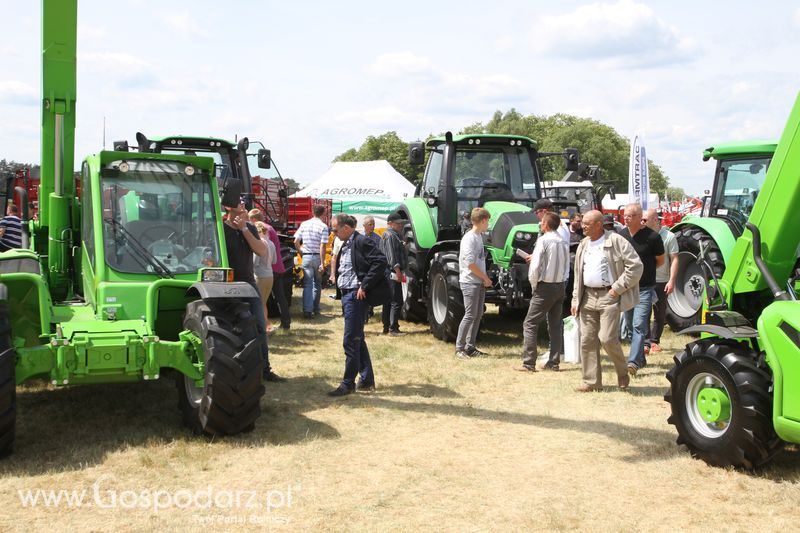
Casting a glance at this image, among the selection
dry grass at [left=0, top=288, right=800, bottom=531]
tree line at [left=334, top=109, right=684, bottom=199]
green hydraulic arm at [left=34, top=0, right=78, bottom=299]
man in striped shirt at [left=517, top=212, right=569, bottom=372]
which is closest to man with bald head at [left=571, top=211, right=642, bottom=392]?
dry grass at [left=0, top=288, right=800, bottom=531]

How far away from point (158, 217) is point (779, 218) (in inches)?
178

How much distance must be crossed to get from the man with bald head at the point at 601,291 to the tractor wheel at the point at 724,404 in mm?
1700

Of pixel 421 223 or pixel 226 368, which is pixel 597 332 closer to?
pixel 226 368

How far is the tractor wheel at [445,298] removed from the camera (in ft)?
31.7

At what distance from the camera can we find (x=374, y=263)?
7.32m

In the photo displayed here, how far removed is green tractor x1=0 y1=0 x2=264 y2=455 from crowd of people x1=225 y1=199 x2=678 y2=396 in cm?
71

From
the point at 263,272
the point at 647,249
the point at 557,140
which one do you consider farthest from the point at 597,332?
the point at 557,140

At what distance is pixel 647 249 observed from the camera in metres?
8.48

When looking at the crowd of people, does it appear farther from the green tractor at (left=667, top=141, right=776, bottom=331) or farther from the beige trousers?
the green tractor at (left=667, top=141, right=776, bottom=331)

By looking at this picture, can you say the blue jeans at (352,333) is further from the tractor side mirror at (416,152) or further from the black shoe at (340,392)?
the tractor side mirror at (416,152)

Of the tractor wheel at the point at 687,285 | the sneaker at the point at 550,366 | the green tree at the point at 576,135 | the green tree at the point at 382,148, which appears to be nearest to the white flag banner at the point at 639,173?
the tractor wheel at the point at 687,285

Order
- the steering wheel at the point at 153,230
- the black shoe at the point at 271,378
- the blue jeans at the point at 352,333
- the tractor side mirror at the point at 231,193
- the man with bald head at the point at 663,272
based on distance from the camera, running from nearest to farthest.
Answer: the steering wheel at the point at 153,230
the tractor side mirror at the point at 231,193
the blue jeans at the point at 352,333
the black shoe at the point at 271,378
the man with bald head at the point at 663,272

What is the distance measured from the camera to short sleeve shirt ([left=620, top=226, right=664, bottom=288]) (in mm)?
8469

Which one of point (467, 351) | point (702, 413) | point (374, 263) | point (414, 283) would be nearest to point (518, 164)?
point (414, 283)
